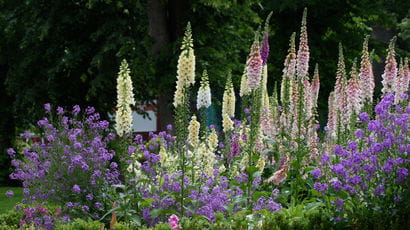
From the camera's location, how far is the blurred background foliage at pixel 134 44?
540 inches

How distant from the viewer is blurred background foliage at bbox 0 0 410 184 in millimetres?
13727

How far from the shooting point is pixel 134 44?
13.8 m

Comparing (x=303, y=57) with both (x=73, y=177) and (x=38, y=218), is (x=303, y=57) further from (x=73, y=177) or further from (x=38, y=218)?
(x=38, y=218)

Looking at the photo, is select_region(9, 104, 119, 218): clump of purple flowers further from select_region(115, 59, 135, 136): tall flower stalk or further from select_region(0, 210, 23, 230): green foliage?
select_region(115, 59, 135, 136): tall flower stalk

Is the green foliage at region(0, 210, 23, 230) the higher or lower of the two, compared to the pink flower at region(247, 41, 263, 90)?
lower

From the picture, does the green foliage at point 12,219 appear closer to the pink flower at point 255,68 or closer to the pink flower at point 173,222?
the pink flower at point 173,222

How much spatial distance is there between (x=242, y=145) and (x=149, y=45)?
223 inches

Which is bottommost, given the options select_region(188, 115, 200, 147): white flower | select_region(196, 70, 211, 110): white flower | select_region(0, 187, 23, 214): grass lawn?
select_region(0, 187, 23, 214): grass lawn

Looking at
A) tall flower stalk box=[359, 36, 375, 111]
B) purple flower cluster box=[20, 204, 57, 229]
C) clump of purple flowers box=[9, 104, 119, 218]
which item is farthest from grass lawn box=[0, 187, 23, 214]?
tall flower stalk box=[359, 36, 375, 111]

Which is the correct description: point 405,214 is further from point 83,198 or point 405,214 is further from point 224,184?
point 83,198

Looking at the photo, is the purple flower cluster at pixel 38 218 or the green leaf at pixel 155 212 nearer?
the green leaf at pixel 155 212

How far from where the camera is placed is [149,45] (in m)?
13.6

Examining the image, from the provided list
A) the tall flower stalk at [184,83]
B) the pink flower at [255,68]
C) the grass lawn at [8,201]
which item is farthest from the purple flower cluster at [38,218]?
the grass lawn at [8,201]

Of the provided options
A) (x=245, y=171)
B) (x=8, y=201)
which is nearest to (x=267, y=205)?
(x=245, y=171)
